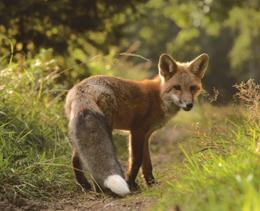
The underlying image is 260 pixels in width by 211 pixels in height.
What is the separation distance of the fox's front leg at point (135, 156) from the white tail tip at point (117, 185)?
4.60 ft

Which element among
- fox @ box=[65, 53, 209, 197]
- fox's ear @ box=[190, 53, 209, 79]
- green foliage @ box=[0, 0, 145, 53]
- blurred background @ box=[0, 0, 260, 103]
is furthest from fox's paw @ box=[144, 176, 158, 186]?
green foliage @ box=[0, 0, 145, 53]

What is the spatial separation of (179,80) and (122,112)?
0.87 meters

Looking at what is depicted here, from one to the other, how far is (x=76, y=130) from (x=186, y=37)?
575 centimetres

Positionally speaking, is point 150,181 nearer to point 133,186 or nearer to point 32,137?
point 133,186

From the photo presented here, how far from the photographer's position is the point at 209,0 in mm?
10422

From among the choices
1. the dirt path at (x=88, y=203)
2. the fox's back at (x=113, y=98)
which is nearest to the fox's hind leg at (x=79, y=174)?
the dirt path at (x=88, y=203)

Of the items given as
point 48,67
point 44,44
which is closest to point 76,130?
point 48,67

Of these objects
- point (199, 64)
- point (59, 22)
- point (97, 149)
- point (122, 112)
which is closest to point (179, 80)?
point (199, 64)

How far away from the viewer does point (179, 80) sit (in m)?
7.21

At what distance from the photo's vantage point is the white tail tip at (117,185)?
5.27m

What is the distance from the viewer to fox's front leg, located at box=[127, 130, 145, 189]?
22.2 feet

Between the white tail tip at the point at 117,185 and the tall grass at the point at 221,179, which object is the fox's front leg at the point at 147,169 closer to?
the tall grass at the point at 221,179

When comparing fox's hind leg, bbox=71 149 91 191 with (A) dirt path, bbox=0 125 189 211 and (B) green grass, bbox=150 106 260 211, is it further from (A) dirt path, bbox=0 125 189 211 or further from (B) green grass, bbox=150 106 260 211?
(B) green grass, bbox=150 106 260 211

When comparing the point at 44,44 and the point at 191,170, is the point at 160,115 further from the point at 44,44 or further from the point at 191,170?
the point at 44,44
